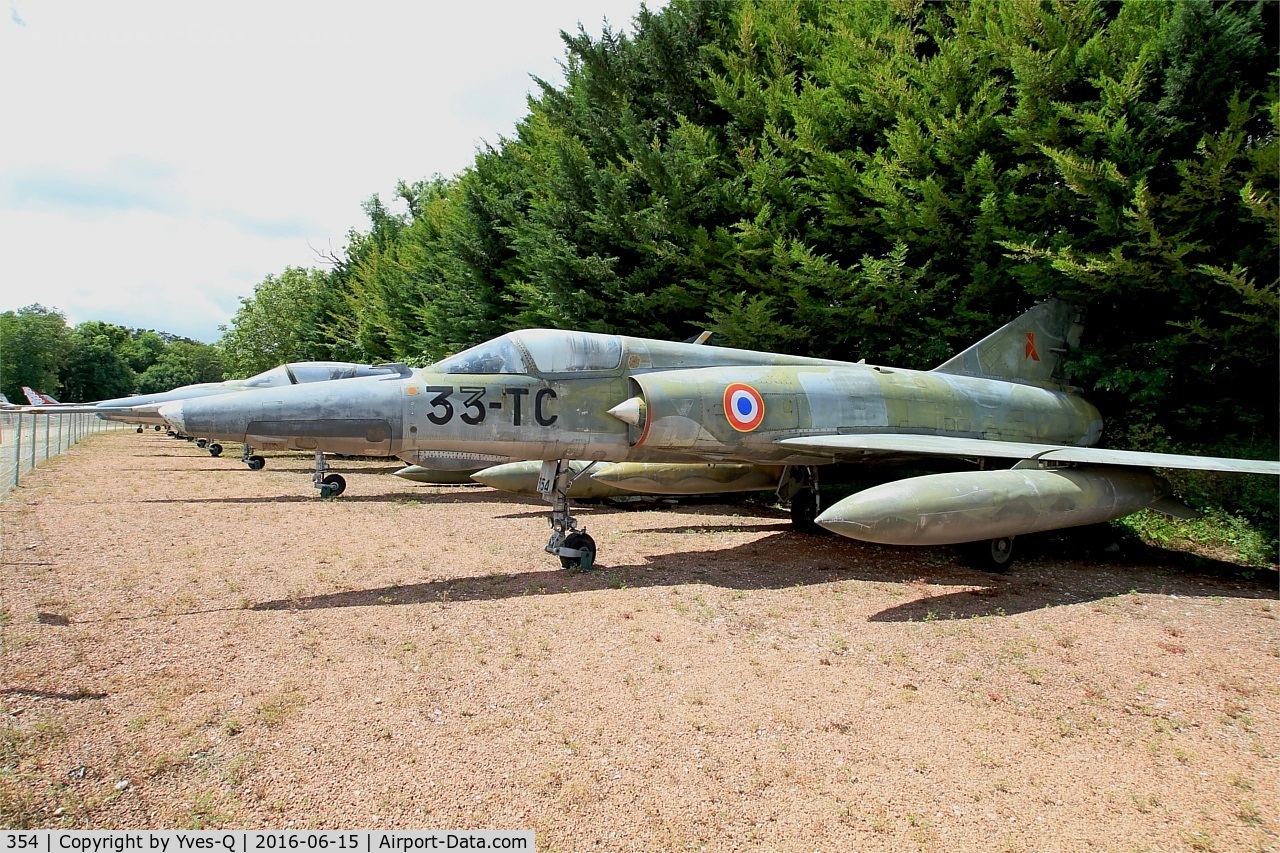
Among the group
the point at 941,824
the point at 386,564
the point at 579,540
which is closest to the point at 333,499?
the point at 386,564

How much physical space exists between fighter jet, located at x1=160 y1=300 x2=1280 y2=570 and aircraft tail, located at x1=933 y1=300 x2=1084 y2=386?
4.35 feet

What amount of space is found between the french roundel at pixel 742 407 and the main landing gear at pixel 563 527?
196 centimetres

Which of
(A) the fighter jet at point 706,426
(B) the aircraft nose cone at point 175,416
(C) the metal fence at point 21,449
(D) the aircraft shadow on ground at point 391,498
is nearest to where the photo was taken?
(A) the fighter jet at point 706,426

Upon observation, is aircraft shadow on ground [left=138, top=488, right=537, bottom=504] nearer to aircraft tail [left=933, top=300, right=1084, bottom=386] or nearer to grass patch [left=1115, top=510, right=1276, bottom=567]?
aircraft tail [left=933, top=300, right=1084, bottom=386]

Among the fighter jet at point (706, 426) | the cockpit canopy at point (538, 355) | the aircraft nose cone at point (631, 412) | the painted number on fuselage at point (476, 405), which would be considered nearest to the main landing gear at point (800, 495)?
the fighter jet at point (706, 426)

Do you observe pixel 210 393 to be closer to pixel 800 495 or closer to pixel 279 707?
pixel 800 495

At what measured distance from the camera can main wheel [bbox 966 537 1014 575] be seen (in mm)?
8047

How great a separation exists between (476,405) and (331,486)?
762 centimetres

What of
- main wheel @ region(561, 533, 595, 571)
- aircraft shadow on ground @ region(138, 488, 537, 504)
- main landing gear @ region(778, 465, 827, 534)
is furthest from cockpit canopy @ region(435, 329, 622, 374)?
aircraft shadow on ground @ region(138, 488, 537, 504)

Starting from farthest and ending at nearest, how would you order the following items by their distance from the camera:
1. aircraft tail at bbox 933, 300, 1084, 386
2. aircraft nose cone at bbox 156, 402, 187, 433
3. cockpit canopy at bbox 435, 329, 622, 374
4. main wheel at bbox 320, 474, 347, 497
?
main wheel at bbox 320, 474, 347, 497 < aircraft tail at bbox 933, 300, 1084, 386 < cockpit canopy at bbox 435, 329, 622, 374 < aircraft nose cone at bbox 156, 402, 187, 433

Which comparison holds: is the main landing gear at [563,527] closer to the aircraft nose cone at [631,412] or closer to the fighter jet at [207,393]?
the aircraft nose cone at [631,412]

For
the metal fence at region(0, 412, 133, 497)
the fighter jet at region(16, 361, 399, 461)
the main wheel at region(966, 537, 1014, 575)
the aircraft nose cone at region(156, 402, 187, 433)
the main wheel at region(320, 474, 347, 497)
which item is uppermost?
the fighter jet at region(16, 361, 399, 461)

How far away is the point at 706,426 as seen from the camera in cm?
789

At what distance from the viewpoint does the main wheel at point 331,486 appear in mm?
13422
